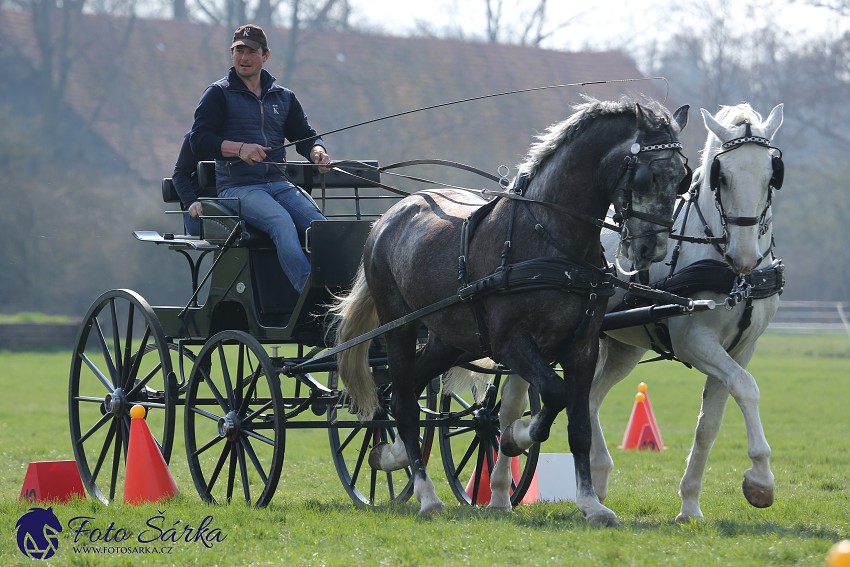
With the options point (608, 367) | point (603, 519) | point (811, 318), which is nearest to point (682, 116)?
point (603, 519)

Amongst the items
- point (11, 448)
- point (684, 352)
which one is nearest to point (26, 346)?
point (11, 448)

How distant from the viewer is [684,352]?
6.39 meters

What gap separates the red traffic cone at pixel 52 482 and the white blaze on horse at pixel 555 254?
2.01 m

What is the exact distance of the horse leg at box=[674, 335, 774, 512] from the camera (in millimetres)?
5945

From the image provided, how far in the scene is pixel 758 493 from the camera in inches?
235

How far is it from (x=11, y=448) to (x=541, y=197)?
6501 mm

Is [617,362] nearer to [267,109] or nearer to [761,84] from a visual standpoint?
[267,109]

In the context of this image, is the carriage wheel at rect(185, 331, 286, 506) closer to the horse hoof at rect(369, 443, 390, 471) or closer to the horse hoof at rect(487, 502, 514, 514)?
the horse hoof at rect(369, 443, 390, 471)

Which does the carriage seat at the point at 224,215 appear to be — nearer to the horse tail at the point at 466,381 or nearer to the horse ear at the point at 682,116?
the horse tail at the point at 466,381

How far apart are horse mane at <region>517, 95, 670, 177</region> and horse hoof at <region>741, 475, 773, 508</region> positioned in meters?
1.76

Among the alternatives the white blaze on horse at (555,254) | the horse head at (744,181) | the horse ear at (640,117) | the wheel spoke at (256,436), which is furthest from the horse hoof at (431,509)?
the horse ear at (640,117)

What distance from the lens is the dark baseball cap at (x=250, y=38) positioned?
7.49 metres

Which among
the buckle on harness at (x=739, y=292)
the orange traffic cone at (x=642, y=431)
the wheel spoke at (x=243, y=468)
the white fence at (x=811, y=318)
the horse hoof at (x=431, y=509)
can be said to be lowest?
the white fence at (x=811, y=318)

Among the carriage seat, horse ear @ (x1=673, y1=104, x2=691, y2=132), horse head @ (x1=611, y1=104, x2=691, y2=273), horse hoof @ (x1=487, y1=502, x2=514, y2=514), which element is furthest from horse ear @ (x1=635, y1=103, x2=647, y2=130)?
horse hoof @ (x1=487, y1=502, x2=514, y2=514)
